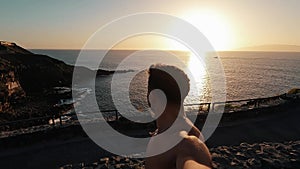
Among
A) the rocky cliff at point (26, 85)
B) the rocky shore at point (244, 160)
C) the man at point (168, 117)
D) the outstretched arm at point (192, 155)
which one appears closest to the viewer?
the outstretched arm at point (192, 155)

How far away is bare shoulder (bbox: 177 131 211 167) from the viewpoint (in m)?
1.63

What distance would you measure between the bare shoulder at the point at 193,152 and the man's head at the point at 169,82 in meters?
0.44

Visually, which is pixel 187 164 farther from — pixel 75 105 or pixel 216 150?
pixel 75 105

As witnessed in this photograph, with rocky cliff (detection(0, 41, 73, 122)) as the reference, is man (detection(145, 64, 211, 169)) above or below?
above

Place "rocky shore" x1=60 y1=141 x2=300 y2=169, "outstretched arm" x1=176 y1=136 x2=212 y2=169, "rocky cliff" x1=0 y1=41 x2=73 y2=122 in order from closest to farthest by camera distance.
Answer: "outstretched arm" x1=176 y1=136 x2=212 y2=169
"rocky shore" x1=60 y1=141 x2=300 y2=169
"rocky cliff" x1=0 y1=41 x2=73 y2=122

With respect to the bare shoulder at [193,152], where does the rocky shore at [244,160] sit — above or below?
below

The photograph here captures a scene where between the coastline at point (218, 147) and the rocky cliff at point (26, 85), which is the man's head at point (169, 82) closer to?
the coastline at point (218, 147)

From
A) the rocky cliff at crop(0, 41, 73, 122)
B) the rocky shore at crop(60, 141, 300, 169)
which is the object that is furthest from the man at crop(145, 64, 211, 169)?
the rocky cliff at crop(0, 41, 73, 122)

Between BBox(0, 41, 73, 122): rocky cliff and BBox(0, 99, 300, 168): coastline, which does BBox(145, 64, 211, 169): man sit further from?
BBox(0, 41, 73, 122): rocky cliff

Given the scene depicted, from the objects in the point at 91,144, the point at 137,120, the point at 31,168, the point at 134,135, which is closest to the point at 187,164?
the point at 31,168

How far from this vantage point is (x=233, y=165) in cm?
769

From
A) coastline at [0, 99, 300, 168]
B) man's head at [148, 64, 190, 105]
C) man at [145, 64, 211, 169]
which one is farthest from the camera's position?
coastline at [0, 99, 300, 168]

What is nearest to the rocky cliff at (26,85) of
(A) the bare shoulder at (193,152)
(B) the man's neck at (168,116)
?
(B) the man's neck at (168,116)

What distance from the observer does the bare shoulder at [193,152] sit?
64.2 inches
